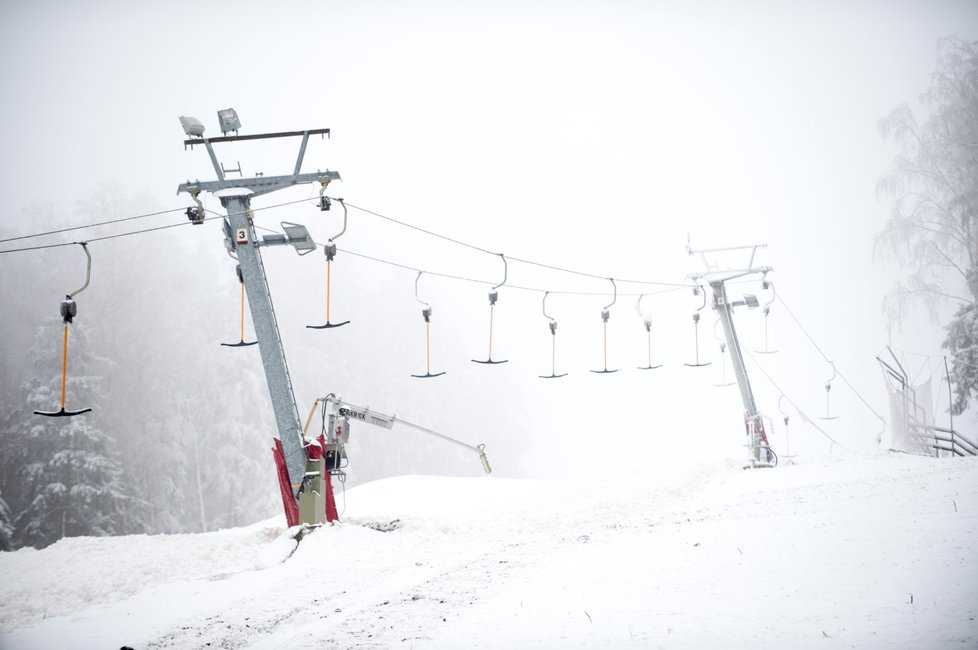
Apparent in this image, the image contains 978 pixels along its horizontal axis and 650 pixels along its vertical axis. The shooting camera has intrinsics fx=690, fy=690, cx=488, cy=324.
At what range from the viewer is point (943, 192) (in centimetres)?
2719

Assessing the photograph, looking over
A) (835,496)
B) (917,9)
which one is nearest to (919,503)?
(835,496)

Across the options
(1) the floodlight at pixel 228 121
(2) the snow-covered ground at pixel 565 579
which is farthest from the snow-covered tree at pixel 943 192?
(1) the floodlight at pixel 228 121

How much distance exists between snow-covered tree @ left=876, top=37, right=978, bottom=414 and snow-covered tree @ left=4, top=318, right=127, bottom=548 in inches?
1130

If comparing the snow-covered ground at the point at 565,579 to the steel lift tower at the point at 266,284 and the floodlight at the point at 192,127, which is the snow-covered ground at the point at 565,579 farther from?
the floodlight at the point at 192,127

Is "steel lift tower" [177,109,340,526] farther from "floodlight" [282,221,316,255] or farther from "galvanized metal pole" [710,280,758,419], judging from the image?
"galvanized metal pole" [710,280,758,419]

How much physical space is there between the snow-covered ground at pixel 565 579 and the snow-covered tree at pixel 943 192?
13.1 meters

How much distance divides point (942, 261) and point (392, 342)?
1087 inches

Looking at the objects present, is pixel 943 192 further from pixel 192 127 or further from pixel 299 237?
pixel 192 127

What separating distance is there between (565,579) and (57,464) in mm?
20947

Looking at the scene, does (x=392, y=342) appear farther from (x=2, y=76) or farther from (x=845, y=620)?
(x=845, y=620)

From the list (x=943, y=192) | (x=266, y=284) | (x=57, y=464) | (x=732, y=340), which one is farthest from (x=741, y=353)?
(x=57, y=464)

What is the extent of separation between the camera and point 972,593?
5.74 m

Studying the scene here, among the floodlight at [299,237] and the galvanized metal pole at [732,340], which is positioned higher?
the floodlight at [299,237]

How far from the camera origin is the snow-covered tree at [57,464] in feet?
73.2
